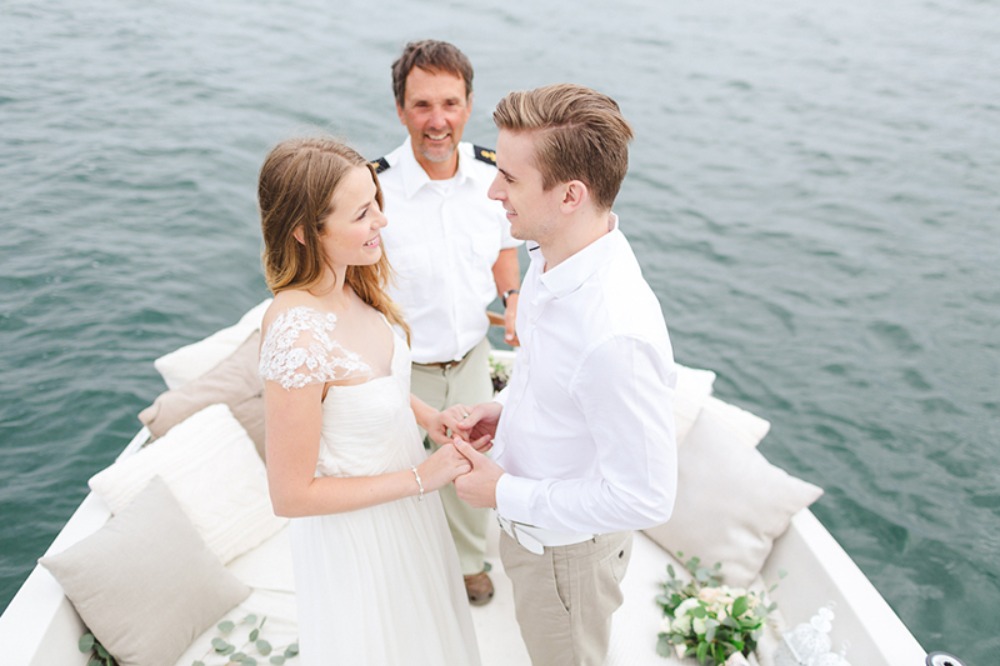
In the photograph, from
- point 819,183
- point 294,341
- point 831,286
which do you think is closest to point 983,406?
point 831,286

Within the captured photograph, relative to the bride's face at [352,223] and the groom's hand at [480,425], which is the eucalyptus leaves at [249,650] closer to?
the groom's hand at [480,425]

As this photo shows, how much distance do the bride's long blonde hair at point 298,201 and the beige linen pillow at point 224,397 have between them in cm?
161

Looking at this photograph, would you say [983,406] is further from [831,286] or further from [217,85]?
[217,85]

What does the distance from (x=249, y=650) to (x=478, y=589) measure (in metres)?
0.87

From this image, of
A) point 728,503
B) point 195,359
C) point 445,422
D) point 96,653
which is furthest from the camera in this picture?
point 195,359

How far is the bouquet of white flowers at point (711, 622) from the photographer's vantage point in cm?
268

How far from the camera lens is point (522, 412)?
73.9 inches

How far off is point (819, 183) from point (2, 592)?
7140mm

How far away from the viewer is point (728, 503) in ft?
10.4

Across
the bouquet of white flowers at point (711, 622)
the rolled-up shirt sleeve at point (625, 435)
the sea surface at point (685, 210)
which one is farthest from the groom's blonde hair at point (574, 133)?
the bouquet of white flowers at point (711, 622)

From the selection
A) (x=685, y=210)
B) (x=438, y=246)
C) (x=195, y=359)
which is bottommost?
(x=195, y=359)

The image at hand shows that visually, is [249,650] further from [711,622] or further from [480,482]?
[711,622]

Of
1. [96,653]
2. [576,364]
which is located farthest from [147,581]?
[576,364]

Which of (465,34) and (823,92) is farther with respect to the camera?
(465,34)
